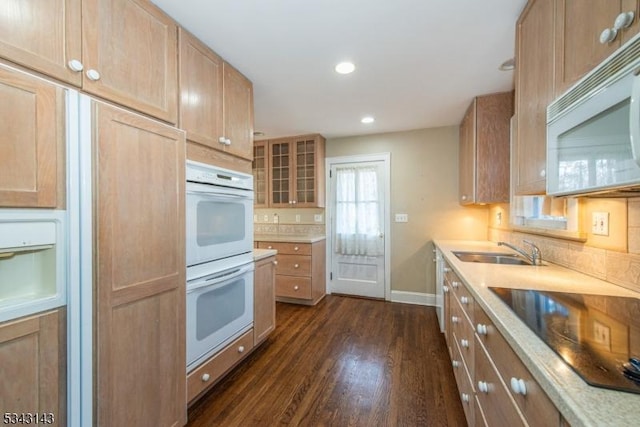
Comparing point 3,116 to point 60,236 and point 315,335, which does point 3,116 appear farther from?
point 315,335

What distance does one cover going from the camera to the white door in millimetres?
3697

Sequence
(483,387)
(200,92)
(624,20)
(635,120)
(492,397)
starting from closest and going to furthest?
(635,120) < (624,20) < (492,397) < (483,387) < (200,92)

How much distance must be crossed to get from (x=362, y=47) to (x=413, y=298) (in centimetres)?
302

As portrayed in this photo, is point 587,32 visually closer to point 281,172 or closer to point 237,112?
point 237,112

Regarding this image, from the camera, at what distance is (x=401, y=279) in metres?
3.62

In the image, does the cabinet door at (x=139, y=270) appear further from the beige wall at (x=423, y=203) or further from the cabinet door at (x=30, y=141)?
the beige wall at (x=423, y=203)

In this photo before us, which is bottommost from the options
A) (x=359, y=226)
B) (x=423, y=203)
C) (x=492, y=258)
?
(x=492, y=258)

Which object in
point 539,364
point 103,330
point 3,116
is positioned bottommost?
point 103,330

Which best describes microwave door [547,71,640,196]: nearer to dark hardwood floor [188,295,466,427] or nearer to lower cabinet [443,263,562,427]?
lower cabinet [443,263,562,427]

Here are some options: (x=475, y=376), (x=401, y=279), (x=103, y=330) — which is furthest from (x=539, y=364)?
(x=401, y=279)

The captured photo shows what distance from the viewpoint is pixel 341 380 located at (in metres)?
1.96

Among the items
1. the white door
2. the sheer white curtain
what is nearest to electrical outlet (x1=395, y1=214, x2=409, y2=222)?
the white door

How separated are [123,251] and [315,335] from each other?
2.01m

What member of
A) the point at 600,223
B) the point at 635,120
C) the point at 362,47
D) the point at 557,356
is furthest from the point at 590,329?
the point at 362,47
